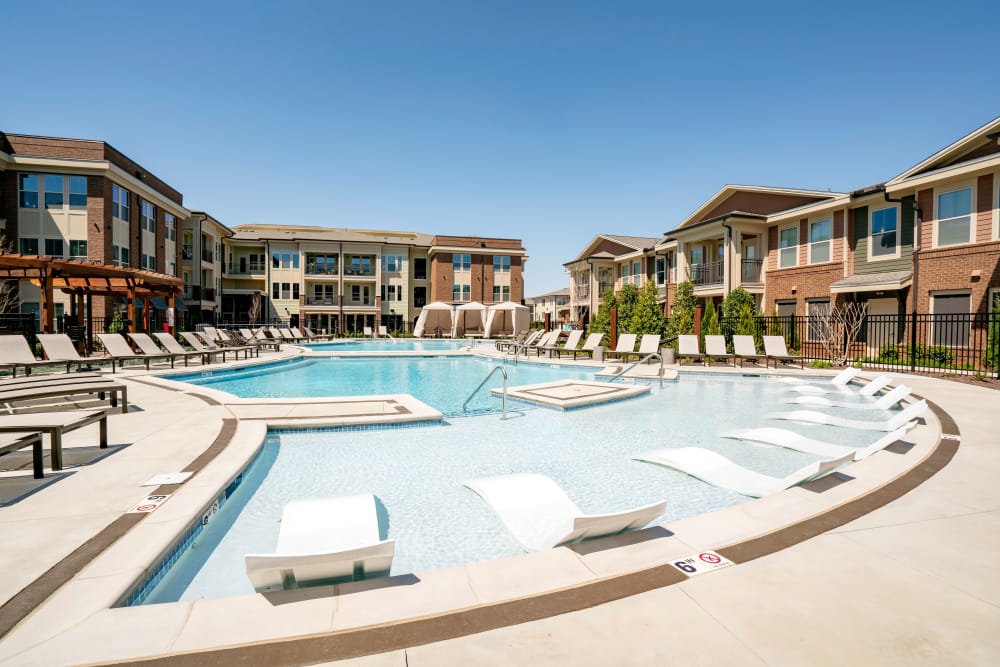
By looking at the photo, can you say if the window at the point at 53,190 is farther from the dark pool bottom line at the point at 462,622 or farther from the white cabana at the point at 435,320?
the dark pool bottom line at the point at 462,622

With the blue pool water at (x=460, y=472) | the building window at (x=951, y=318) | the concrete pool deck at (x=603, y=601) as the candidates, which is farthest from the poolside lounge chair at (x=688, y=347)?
the concrete pool deck at (x=603, y=601)

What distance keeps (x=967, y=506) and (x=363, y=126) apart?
20256mm

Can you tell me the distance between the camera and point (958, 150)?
15602 millimetres

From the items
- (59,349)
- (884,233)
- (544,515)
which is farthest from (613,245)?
(544,515)

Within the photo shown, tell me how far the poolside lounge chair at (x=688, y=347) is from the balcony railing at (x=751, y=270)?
7.89 meters

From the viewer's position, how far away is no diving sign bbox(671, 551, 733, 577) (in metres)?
2.69

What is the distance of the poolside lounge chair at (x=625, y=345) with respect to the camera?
1718cm

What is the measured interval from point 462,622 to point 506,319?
3642 centimetres

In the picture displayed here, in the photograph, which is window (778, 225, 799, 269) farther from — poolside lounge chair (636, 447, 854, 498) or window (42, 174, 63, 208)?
window (42, 174, 63, 208)

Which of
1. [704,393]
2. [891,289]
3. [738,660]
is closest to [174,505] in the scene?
[738,660]

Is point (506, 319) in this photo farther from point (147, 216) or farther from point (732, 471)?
point (732, 471)

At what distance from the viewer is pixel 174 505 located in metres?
3.59

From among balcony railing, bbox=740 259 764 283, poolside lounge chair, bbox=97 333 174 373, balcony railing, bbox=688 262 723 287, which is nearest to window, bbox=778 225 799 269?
balcony railing, bbox=740 259 764 283

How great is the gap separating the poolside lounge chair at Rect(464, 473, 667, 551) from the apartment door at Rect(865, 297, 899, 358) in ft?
59.0
